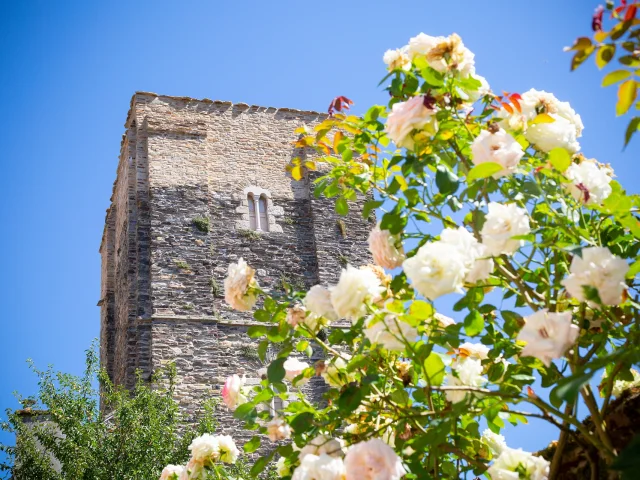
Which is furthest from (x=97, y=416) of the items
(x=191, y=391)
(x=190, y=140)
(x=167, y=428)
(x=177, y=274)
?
(x=190, y=140)

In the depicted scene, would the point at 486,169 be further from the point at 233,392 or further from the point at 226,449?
the point at 226,449

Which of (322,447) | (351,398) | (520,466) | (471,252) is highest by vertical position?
(471,252)

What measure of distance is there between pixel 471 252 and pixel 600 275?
1.37 feet

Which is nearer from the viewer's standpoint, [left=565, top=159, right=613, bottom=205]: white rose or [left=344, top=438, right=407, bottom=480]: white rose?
[left=344, top=438, right=407, bottom=480]: white rose

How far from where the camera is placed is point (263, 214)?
1616 cm

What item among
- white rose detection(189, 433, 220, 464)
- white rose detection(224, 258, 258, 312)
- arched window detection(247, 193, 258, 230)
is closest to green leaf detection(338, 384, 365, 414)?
white rose detection(224, 258, 258, 312)

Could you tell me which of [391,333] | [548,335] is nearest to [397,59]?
[391,333]

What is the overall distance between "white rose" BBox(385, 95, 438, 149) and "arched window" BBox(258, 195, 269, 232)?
43.5 feet

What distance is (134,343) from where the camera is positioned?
14.1 meters

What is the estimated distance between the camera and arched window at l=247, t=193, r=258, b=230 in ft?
52.2

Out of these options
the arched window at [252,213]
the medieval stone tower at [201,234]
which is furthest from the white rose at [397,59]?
the arched window at [252,213]

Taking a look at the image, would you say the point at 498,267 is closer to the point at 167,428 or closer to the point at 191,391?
the point at 167,428

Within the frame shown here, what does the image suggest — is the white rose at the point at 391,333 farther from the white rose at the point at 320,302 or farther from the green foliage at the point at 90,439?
the green foliage at the point at 90,439

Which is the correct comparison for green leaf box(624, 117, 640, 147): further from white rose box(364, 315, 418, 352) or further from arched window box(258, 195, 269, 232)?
arched window box(258, 195, 269, 232)
